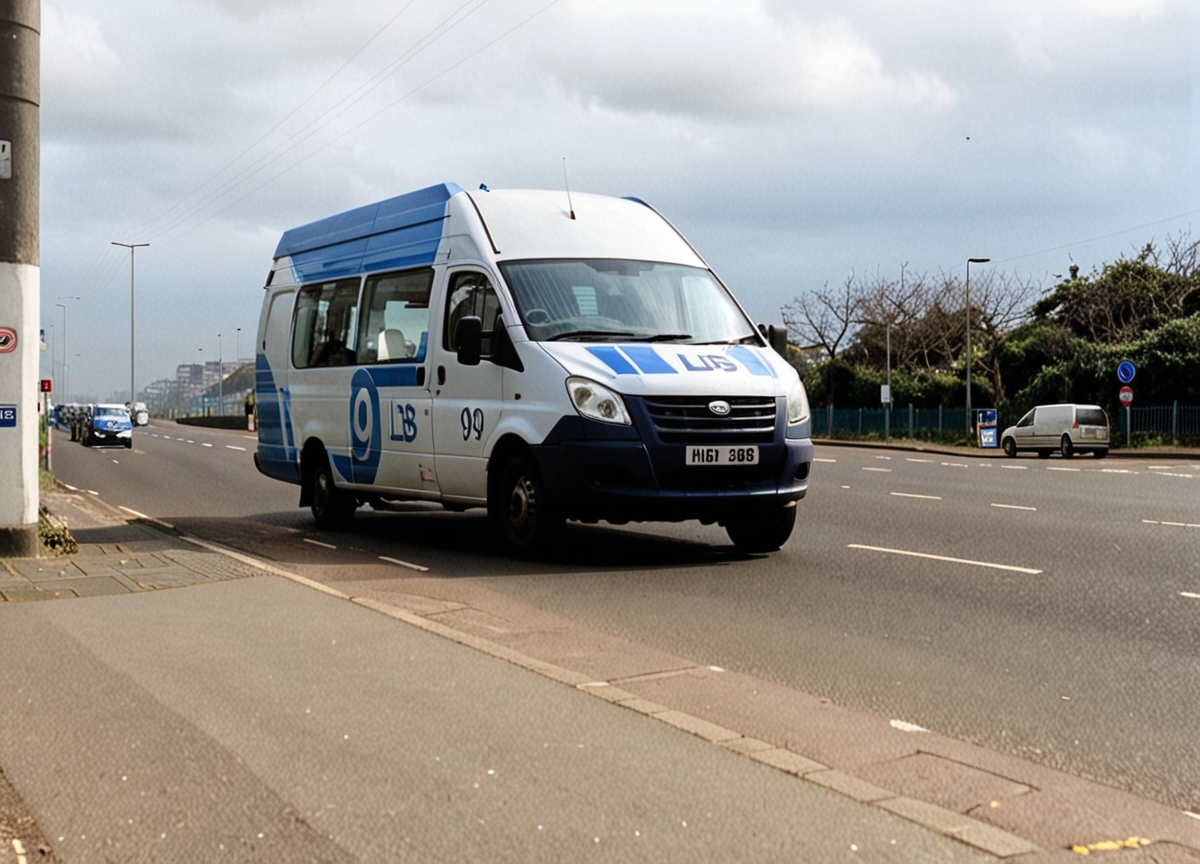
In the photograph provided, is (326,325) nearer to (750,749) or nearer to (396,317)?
(396,317)

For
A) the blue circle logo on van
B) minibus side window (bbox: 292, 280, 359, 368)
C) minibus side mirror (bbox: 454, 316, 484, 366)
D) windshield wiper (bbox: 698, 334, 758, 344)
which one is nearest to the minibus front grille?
windshield wiper (bbox: 698, 334, 758, 344)

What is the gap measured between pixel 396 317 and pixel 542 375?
8.75 feet

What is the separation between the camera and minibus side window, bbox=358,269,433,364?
11773 mm

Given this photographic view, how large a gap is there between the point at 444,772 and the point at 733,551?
6.82 metres

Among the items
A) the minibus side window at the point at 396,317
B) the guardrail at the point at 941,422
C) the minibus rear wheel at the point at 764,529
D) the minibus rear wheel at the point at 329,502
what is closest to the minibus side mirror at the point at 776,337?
the minibus rear wheel at the point at 764,529

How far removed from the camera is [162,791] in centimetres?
438

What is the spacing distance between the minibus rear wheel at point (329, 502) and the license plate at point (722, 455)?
4776mm

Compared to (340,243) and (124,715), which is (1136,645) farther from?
(340,243)

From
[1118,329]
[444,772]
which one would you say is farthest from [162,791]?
[1118,329]

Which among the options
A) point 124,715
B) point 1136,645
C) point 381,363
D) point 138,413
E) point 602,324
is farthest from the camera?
point 138,413

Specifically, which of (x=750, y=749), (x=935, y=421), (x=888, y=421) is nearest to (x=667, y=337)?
(x=750, y=749)

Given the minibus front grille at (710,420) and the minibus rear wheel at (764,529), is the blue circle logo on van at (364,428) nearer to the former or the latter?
the minibus rear wheel at (764,529)

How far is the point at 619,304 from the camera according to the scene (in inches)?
420

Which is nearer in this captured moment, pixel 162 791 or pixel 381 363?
pixel 162 791
